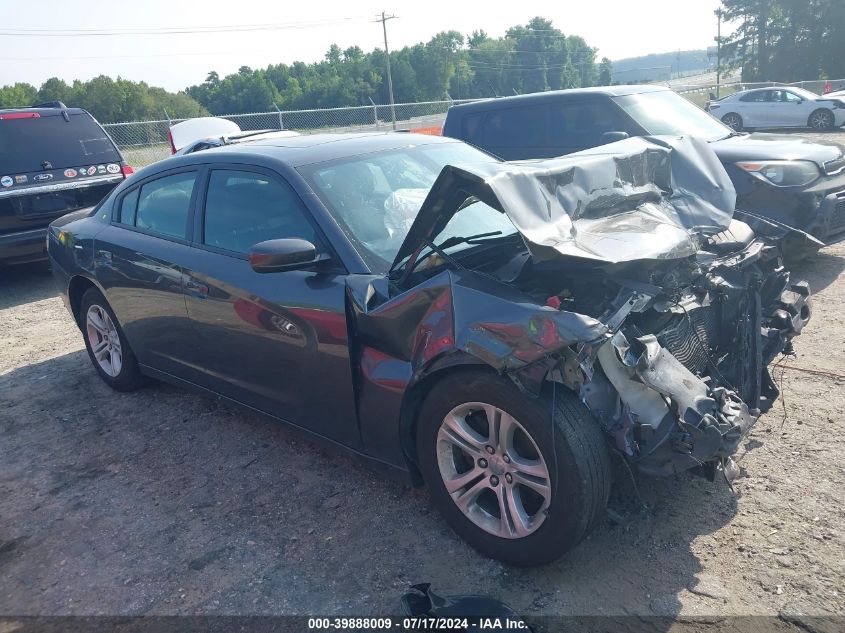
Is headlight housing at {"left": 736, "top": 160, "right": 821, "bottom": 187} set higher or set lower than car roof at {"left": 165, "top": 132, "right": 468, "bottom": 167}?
lower

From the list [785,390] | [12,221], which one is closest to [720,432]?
[785,390]

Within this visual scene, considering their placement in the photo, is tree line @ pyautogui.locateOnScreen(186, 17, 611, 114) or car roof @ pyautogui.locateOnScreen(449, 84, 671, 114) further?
tree line @ pyautogui.locateOnScreen(186, 17, 611, 114)

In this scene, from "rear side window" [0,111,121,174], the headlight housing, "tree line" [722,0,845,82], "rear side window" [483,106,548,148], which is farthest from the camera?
"tree line" [722,0,845,82]

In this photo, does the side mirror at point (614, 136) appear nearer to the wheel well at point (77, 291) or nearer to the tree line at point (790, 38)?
the wheel well at point (77, 291)

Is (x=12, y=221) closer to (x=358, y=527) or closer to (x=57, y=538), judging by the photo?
(x=57, y=538)

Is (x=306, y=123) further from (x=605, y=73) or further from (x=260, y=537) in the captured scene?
(x=605, y=73)

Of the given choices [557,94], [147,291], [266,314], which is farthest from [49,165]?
[266,314]

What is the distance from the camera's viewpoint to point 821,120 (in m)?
21.1

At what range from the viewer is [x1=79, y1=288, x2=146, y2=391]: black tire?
4.93 m

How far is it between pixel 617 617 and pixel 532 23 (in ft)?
308

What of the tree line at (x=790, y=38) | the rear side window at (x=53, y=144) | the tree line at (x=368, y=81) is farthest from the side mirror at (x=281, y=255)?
the tree line at (x=790, y=38)

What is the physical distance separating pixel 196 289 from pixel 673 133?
5.56m

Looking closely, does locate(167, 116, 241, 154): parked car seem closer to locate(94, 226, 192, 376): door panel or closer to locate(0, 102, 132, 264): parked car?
locate(0, 102, 132, 264): parked car

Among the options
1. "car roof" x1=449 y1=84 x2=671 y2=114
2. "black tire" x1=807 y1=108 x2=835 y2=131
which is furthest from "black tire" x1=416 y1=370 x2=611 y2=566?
"black tire" x1=807 y1=108 x2=835 y2=131
